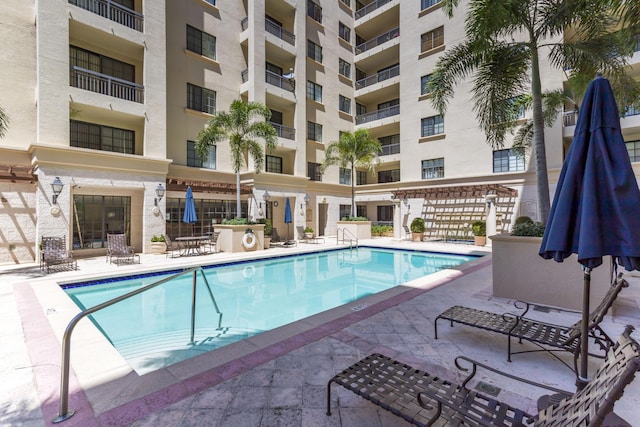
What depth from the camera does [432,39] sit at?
74.7 feet

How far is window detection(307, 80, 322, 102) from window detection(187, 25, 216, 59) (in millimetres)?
7456

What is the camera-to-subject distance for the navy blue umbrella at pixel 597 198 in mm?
2484

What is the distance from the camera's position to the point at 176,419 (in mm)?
2857

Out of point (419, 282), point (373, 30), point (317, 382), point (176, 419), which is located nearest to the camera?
Answer: point (176, 419)

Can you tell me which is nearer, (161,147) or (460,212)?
(161,147)

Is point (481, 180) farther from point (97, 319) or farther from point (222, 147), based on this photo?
point (97, 319)

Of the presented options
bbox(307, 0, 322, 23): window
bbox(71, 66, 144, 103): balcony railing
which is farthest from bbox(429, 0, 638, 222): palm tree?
bbox(307, 0, 322, 23): window

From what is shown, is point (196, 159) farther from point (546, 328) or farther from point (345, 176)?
point (546, 328)

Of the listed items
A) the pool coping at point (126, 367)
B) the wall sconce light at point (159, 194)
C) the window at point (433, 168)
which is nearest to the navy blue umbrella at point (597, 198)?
the pool coping at point (126, 367)

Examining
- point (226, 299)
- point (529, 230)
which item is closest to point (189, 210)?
→ point (226, 299)

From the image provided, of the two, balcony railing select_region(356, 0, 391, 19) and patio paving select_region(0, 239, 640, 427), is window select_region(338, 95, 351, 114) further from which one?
patio paving select_region(0, 239, 640, 427)

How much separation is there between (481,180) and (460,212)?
8.28 ft

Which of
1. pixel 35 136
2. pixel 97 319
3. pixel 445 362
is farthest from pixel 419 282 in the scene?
pixel 35 136

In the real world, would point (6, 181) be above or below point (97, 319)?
above
